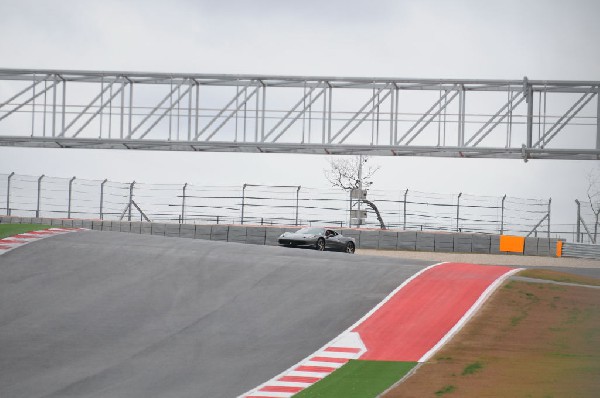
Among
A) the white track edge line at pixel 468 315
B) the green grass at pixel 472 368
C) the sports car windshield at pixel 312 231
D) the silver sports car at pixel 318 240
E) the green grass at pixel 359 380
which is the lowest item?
the green grass at pixel 359 380

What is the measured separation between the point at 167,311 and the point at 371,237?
2489 centimetres

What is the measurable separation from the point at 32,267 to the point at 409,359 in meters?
12.8

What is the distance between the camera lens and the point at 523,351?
2012 cm

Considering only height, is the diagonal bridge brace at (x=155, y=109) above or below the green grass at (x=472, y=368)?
above

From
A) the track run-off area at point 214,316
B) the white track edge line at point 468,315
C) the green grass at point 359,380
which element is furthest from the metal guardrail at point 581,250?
the green grass at point 359,380

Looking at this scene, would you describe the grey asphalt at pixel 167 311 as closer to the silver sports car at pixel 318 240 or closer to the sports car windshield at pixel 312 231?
→ the silver sports car at pixel 318 240

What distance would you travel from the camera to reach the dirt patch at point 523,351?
56.5ft

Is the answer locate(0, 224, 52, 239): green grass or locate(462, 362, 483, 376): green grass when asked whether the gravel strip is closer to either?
locate(0, 224, 52, 239): green grass

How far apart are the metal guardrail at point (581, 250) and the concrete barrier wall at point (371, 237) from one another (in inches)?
31.4

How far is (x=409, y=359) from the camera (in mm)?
19312

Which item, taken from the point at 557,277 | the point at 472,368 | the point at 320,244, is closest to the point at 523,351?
the point at 472,368

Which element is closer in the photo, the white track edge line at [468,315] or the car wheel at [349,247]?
the white track edge line at [468,315]

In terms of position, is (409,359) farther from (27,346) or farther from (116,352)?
(27,346)

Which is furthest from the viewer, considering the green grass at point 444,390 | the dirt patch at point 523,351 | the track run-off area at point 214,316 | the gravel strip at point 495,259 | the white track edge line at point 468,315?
the gravel strip at point 495,259
